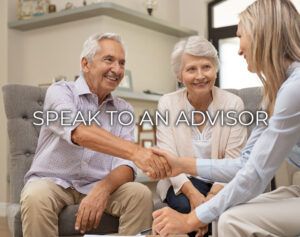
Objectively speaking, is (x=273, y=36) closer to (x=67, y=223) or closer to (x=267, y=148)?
(x=267, y=148)

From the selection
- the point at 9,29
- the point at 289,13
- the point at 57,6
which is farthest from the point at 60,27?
the point at 289,13

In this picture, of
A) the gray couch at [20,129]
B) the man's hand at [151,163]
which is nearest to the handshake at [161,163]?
the man's hand at [151,163]

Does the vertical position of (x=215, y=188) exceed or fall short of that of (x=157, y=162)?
it falls short

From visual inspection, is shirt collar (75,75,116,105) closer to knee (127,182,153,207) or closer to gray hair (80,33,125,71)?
gray hair (80,33,125,71)

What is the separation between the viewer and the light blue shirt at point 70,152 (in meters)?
2.07

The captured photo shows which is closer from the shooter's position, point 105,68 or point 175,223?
point 175,223

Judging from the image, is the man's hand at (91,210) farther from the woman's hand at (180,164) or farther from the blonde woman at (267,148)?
the blonde woman at (267,148)

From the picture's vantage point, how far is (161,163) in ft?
6.02

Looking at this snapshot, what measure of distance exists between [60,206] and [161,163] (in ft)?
1.64

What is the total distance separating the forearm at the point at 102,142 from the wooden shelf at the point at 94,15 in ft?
8.31

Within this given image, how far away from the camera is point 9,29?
16.1 feet

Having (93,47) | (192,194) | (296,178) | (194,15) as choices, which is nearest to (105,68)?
(93,47)

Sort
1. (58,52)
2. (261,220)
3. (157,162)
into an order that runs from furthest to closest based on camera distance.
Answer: (58,52) → (157,162) → (261,220)

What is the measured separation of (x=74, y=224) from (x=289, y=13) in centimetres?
123
